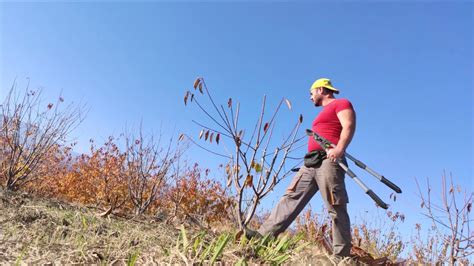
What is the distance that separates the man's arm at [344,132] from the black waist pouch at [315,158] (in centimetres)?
20

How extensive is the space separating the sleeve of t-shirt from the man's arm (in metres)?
0.04

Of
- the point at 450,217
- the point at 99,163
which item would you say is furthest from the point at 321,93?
the point at 99,163

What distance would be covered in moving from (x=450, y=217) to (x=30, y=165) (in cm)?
827

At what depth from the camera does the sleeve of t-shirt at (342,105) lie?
10.8 ft

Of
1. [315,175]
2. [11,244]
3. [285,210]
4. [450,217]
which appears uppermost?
[450,217]

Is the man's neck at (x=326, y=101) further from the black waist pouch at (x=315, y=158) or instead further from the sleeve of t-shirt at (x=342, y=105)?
the black waist pouch at (x=315, y=158)

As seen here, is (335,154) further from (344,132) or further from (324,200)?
(324,200)

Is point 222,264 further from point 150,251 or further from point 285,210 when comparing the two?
point 285,210

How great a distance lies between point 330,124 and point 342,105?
247 mm

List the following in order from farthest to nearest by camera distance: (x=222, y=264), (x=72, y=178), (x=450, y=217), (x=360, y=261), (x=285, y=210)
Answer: (x=72, y=178) → (x=450, y=217) → (x=285, y=210) → (x=360, y=261) → (x=222, y=264)

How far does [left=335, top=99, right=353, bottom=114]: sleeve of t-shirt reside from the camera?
329 cm

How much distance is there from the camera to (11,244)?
1.88 meters

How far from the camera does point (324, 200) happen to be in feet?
10.4

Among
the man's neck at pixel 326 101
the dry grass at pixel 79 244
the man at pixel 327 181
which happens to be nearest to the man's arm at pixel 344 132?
the man at pixel 327 181
